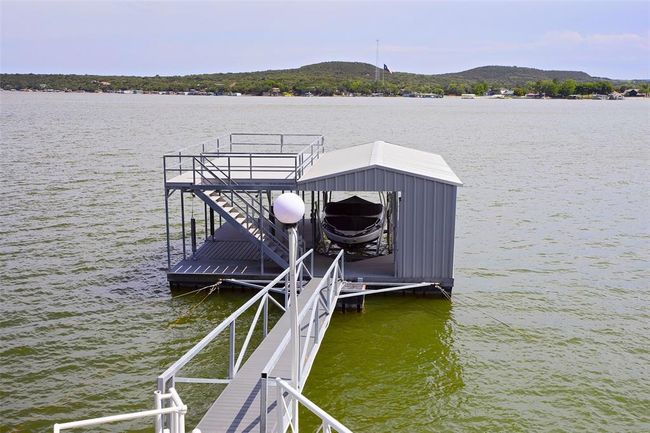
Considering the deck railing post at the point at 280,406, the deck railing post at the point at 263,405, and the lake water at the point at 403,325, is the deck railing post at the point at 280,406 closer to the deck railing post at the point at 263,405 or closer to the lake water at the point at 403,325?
the deck railing post at the point at 263,405

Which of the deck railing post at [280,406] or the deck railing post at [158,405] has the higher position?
the deck railing post at [158,405]

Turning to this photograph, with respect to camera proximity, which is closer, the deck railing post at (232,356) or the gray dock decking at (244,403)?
the gray dock decking at (244,403)

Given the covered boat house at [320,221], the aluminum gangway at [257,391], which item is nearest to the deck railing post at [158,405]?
the aluminum gangway at [257,391]

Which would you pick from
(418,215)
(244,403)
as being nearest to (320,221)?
(418,215)

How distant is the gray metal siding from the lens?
19.0m

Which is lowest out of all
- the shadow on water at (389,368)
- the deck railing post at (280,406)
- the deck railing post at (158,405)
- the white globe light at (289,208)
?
the shadow on water at (389,368)

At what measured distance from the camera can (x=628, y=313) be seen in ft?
65.2

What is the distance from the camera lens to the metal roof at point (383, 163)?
19094mm

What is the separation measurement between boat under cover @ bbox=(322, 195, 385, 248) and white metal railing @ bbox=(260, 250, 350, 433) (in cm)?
171

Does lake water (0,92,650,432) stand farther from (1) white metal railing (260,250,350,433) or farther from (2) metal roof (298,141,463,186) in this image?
(2) metal roof (298,141,463,186)

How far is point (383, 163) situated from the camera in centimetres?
1953

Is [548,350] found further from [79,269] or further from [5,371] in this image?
[79,269]

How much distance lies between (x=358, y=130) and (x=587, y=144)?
26.2m

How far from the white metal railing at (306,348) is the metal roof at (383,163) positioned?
8.27ft
